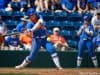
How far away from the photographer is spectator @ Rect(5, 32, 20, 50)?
10625 millimetres

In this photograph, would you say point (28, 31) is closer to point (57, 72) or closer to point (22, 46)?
point (22, 46)

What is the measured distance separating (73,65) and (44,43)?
3.66 ft

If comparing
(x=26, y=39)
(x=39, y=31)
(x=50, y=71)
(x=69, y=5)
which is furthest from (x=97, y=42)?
(x=26, y=39)

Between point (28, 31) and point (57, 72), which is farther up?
point (28, 31)

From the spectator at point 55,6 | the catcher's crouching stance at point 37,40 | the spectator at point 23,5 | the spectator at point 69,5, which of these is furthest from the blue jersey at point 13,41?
the spectator at point 69,5

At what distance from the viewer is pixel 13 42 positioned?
10.7 metres

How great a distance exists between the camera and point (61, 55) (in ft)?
35.0

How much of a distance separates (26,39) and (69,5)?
1.73m

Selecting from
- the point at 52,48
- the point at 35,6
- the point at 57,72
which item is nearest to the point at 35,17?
the point at 35,6

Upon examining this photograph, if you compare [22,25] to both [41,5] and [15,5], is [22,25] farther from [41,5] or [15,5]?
[41,5]

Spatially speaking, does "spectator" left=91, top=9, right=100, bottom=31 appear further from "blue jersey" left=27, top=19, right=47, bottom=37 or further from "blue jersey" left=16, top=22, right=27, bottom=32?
"blue jersey" left=16, top=22, right=27, bottom=32

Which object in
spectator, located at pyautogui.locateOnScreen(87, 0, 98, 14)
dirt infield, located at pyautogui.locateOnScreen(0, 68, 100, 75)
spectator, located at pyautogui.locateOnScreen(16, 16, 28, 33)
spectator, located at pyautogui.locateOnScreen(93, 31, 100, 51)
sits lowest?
dirt infield, located at pyautogui.locateOnScreen(0, 68, 100, 75)

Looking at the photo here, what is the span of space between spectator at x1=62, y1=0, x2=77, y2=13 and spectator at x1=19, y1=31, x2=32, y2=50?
140 cm

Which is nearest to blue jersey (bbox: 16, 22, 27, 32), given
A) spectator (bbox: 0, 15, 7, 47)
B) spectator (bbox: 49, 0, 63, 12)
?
spectator (bbox: 0, 15, 7, 47)
